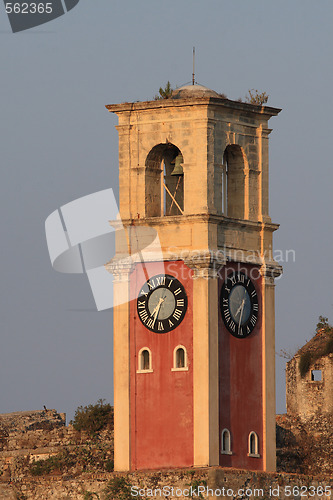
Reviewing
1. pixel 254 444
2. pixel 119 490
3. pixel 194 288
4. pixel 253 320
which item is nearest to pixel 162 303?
pixel 194 288

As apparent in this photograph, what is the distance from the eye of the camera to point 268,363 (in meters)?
84.0

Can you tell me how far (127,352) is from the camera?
272 ft

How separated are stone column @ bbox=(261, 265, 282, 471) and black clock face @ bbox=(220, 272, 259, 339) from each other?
47 centimetres

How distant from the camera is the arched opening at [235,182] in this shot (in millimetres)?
84375

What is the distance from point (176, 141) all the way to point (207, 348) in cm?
700

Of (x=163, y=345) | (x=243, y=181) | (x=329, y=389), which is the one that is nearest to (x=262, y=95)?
(x=243, y=181)

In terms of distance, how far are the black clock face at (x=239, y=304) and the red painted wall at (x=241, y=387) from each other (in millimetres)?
191

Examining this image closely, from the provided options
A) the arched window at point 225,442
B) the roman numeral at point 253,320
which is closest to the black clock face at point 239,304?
the roman numeral at point 253,320

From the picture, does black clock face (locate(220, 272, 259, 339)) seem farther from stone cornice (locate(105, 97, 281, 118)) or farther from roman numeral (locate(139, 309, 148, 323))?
stone cornice (locate(105, 97, 281, 118))

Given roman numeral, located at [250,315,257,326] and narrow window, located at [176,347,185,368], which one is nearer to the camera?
narrow window, located at [176,347,185,368]

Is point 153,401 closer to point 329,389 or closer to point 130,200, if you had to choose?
point 130,200

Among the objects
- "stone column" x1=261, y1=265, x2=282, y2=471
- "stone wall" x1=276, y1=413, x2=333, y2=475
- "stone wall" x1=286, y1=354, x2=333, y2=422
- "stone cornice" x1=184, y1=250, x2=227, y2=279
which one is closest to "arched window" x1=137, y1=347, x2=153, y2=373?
"stone cornice" x1=184, y1=250, x2=227, y2=279

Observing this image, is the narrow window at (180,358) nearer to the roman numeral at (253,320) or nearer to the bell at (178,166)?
the roman numeral at (253,320)

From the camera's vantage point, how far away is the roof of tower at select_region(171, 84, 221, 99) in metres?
83.9
